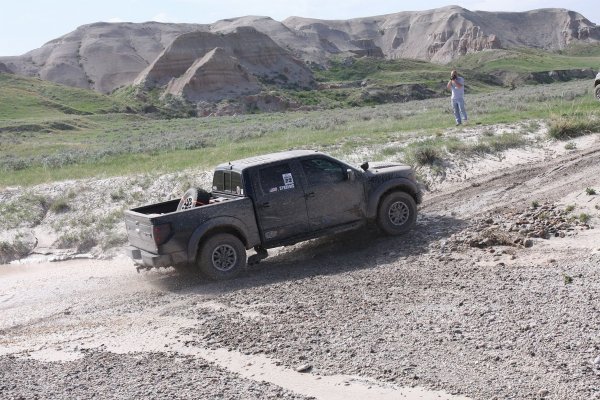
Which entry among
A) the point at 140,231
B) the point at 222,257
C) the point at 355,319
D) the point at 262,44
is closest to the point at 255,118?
the point at 140,231

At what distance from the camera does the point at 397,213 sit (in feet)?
40.2

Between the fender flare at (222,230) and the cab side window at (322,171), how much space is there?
1294 mm

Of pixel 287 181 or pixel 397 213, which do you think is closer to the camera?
pixel 287 181

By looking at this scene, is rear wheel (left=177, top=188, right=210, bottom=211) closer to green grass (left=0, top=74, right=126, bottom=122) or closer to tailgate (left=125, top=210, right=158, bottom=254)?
tailgate (left=125, top=210, right=158, bottom=254)

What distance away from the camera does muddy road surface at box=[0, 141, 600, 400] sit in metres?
6.66

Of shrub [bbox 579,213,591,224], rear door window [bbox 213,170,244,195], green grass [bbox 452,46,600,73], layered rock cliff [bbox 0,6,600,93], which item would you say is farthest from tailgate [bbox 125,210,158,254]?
green grass [bbox 452,46,600,73]

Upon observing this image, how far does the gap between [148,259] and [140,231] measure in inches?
20.7

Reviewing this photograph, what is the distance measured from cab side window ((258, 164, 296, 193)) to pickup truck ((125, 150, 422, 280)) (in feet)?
0.05

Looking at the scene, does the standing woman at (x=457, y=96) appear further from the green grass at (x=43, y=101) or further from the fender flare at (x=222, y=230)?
the green grass at (x=43, y=101)

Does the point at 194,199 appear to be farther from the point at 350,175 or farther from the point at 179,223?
the point at 350,175

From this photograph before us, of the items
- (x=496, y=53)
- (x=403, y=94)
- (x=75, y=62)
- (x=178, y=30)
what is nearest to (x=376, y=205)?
(x=403, y=94)

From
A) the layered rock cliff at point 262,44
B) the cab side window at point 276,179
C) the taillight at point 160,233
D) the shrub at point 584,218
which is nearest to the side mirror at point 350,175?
the cab side window at point 276,179

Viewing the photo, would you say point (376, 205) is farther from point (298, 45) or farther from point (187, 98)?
point (298, 45)

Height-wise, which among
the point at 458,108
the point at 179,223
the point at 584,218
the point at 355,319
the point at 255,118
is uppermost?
the point at 255,118
